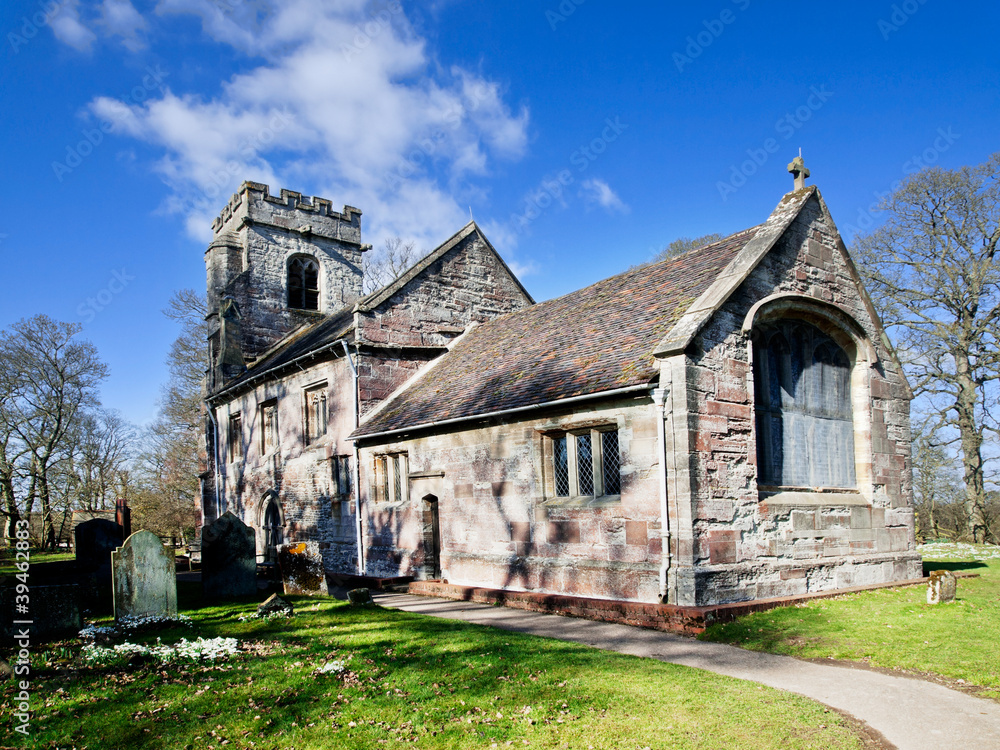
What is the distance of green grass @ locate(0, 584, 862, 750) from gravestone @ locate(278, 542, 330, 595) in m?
4.92

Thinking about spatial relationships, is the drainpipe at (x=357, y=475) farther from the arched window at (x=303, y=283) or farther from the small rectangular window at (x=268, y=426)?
the arched window at (x=303, y=283)

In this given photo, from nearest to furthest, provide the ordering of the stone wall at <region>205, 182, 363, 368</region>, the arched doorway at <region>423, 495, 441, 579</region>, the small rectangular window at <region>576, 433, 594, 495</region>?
the small rectangular window at <region>576, 433, 594, 495</region> < the arched doorway at <region>423, 495, 441, 579</region> < the stone wall at <region>205, 182, 363, 368</region>

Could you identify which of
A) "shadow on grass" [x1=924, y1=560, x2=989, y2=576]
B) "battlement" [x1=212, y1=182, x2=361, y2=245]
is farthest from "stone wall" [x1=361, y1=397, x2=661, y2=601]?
"battlement" [x1=212, y1=182, x2=361, y2=245]

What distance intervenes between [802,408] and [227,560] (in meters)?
11.6

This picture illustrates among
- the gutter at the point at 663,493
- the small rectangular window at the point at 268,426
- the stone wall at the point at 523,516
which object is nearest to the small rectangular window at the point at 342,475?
the stone wall at the point at 523,516

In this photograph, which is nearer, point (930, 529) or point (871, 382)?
point (871, 382)

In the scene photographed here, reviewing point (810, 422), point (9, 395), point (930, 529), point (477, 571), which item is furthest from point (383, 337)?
point (930, 529)

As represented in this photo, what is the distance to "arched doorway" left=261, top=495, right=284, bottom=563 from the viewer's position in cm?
2225

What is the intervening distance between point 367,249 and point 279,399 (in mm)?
10217

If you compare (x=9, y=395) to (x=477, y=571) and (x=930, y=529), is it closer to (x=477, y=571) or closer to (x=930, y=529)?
(x=477, y=571)

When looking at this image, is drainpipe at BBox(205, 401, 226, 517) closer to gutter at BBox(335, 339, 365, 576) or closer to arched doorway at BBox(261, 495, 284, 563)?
arched doorway at BBox(261, 495, 284, 563)

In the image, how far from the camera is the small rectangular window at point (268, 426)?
23125mm

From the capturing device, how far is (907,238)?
27.2m

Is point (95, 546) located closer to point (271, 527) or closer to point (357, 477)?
point (357, 477)
